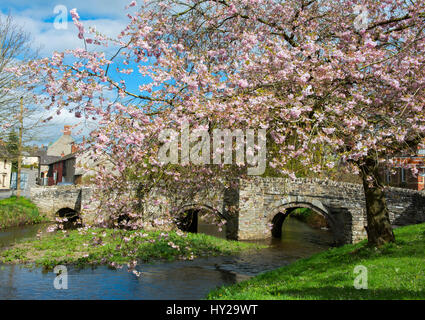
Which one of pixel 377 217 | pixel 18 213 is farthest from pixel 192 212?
pixel 18 213

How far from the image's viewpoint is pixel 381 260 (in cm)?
1090

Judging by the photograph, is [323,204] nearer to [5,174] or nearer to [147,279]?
[147,279]

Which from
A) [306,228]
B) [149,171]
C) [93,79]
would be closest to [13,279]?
[149,171]

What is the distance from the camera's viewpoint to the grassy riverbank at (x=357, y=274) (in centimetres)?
776

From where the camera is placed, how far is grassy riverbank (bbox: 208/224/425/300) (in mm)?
7758

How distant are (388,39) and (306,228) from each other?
2750 cm

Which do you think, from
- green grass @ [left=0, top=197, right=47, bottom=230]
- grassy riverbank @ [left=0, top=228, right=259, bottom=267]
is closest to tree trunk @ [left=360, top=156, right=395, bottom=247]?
grassy riverbank @ [left=0, top=228, right=259, bottom=267]

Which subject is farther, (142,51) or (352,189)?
(352,189)

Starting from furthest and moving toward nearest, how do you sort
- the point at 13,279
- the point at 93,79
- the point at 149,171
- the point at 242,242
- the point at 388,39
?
the point at 242,242 → the point at 13,279 → the point at 388,39 → the point at 149,171 → the point at 93,79

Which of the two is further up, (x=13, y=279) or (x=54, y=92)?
(x=54, y=92)

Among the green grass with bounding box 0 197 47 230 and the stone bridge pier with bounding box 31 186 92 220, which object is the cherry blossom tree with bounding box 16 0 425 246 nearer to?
the green grass with bounding box 0 197 47 230

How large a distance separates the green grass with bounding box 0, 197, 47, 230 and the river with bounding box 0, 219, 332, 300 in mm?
6781
